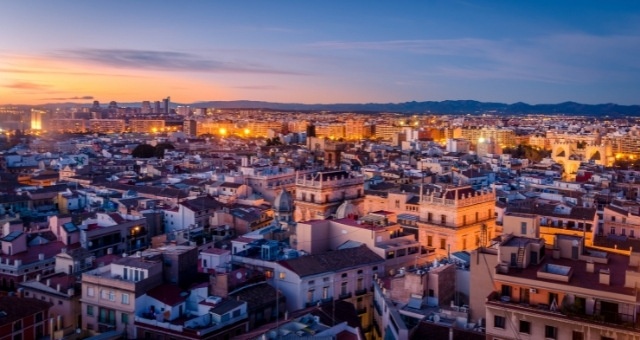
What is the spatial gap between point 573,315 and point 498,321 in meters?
1.70

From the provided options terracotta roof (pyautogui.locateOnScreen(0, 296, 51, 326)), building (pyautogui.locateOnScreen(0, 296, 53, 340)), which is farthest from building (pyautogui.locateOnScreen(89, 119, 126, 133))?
building (pyautogui.locateOnScreen(0, 296, 53, 340))

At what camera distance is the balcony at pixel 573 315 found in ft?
47.3

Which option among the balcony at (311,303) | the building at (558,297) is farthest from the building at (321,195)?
the building at (558,297)

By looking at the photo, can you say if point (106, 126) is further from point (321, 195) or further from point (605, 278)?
point (605, 278)

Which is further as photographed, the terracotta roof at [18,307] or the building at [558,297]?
the terracotta roof at [18,307]

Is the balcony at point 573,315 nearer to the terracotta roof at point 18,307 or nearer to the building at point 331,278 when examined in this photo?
the building at point 331,278

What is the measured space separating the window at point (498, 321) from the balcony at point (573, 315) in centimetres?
29

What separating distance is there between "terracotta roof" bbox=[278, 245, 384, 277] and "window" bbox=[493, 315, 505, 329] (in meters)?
8.61

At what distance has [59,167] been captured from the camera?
6712 cm

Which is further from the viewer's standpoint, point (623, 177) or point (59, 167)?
point (59, 167)

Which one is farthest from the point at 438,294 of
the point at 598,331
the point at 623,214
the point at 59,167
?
the point at 59,167

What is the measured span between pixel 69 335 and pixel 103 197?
24.6m

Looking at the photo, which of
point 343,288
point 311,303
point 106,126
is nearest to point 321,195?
point 343,288

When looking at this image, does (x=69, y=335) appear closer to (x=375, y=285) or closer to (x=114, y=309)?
(x=114, y=309)
